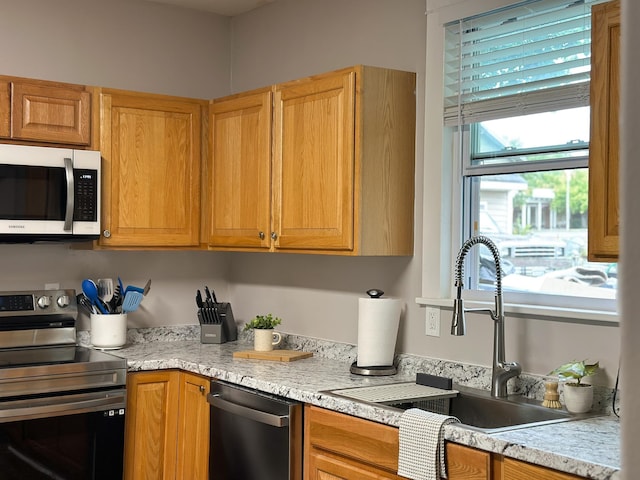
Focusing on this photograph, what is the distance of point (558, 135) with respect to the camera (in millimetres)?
2650

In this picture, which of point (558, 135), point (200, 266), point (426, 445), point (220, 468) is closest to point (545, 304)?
point (558, 135)

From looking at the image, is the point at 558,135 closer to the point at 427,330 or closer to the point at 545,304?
the point at 545,304

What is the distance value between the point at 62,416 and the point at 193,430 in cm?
55

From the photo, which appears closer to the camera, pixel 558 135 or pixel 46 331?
pixel 558 135

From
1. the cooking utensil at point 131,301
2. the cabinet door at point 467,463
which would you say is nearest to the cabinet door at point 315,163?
the cooking utensil at point 131,301

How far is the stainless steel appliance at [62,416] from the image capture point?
9.50 feet

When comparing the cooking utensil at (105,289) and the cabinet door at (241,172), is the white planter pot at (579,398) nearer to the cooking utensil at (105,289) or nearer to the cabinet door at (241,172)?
the cabinet door at (241,172)

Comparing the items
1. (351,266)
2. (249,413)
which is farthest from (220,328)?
(249,413)

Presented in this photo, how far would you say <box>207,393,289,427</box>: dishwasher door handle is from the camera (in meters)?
2.64

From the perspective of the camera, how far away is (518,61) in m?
2.71

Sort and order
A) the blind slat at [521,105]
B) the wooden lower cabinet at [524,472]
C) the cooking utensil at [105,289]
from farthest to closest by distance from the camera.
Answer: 1. the cooking utensil at [105,289]
2. the blind slat at [521,105]
3. the wooden lower cabinet at [524,472]

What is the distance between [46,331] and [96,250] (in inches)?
16.8

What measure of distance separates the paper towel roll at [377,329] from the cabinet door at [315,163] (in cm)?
25

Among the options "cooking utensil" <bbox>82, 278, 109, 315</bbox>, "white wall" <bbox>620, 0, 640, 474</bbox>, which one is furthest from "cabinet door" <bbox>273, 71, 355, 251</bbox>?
"white wall" <bbox>620, 0, 640, 474</bbox>
